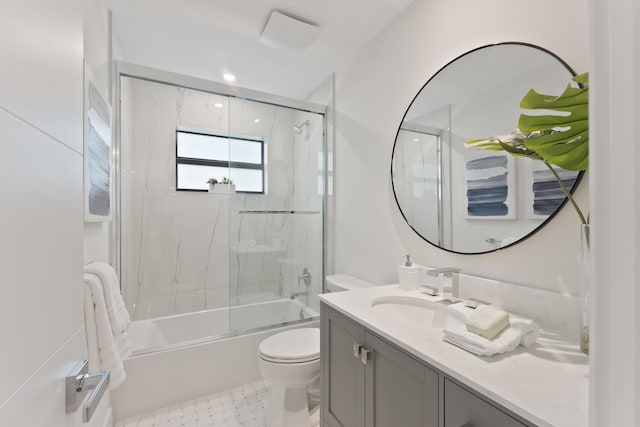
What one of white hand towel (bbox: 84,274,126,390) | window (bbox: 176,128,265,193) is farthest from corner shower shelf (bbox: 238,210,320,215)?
white hand towel (bbox: 84,274,126,390)

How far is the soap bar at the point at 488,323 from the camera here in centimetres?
92

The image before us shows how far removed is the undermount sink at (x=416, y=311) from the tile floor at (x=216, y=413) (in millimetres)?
948

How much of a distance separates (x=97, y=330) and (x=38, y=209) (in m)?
0.91

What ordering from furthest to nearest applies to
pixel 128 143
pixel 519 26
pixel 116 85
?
pixel 128 143 → pixel 116 85 → pixel 519 26

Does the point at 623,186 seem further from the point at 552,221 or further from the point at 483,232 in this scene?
the point at 483,232

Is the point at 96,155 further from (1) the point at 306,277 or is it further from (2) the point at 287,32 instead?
(1) the point at 306,277

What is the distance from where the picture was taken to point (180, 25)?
1991 millimetres

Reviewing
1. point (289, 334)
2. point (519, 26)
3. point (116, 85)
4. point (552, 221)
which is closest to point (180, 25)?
point (116, 85)

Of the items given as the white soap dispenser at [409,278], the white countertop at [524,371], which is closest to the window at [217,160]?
the white soap dispenser at [409,278]

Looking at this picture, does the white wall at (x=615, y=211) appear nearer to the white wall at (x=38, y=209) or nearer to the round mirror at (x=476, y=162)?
the white wall at (x=38, y=209)

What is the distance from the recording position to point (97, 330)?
3.76 ft

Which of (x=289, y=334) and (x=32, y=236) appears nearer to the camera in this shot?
(x=32, y=236)

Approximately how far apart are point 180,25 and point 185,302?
2.28 metres

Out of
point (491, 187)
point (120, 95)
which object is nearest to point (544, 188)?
point (491, 187)
